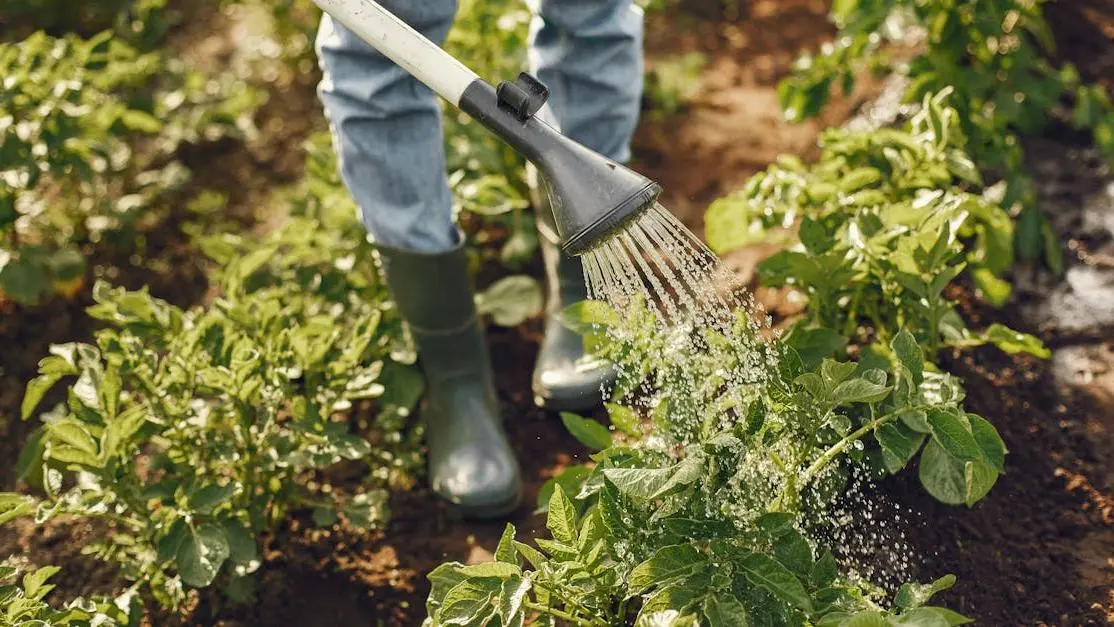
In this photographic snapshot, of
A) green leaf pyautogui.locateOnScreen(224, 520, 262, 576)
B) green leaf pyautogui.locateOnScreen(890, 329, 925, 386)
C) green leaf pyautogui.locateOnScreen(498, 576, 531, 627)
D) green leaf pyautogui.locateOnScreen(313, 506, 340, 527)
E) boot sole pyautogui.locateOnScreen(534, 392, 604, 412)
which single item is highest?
green leaf pyautogui.locateOnScreen(890, 329, 925, 386)

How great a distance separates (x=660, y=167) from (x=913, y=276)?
3.90ft

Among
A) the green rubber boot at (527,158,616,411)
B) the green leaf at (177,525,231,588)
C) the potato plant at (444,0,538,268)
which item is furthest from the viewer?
the potato plant at (444,0,538,268)

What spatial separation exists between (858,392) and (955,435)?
0.15m

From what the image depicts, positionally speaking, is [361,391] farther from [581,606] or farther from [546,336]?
[581,606]

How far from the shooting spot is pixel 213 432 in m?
1.90

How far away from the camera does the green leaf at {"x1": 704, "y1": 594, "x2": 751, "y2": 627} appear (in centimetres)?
137

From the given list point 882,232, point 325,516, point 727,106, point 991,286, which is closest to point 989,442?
point 882,232

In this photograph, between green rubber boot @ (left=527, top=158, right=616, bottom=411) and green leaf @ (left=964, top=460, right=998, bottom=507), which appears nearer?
green leaf @ (left=964, top=460, right=998, bottom=507)

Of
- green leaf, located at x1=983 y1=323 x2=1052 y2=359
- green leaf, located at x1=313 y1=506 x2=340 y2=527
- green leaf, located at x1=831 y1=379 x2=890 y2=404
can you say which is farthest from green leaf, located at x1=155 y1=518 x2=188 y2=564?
green leaf, located at x1=983 y1=323 x2=1052 y2=359

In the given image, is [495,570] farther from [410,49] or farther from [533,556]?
[410,49]

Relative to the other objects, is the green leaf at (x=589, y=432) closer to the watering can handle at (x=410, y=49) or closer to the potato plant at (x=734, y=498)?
the potato plant at (x=734, y=498)

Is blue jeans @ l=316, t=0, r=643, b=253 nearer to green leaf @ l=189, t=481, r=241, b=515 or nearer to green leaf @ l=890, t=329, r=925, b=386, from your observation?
green leaf @ l=189, t=481, r=241, b=515

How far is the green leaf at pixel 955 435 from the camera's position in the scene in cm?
148

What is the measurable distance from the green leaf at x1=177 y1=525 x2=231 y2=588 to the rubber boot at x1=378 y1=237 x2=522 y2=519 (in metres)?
0.43
